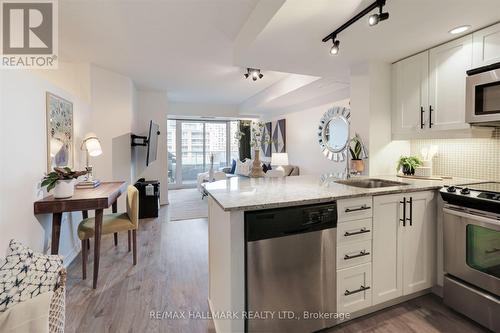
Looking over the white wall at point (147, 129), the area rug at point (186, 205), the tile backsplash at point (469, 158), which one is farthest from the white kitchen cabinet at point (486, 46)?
the white wall at point (147, 129)

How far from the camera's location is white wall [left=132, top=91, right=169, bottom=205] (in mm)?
5465

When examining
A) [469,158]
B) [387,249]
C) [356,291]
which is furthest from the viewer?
[469,158]

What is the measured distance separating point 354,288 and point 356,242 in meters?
0.34

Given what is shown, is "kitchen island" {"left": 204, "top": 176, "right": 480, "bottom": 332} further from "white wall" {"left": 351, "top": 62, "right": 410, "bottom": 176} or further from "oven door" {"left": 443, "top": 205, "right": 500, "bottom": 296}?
"white wall" {"left": 351, "top": 62, "right": 410, "bottom": 176}

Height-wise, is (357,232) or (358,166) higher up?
(358,166)

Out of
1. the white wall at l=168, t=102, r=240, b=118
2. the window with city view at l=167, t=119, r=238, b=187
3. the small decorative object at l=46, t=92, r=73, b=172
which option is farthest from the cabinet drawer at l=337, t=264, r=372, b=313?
the window with city view at l=167, t=119, r=238, b=187

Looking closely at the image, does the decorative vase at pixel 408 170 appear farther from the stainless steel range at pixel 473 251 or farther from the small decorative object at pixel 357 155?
the stainless steel range at pixel 473 251

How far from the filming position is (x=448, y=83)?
2283mm

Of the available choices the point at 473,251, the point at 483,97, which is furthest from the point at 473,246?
the point at 483,97

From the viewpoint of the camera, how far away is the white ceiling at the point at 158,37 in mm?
2281

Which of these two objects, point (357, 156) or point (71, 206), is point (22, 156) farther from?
point (357, 156)

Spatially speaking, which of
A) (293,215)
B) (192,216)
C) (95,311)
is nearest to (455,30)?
(293,215)

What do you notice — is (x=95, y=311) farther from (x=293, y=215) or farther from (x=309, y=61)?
(x=309, y=61)

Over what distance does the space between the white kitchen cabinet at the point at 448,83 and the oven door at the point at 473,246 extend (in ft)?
2.82
